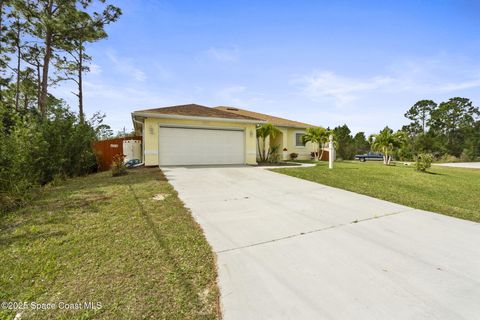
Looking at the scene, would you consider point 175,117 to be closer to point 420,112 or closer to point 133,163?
point 133,163

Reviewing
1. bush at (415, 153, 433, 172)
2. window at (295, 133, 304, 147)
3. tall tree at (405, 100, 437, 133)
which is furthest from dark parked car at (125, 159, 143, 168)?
tall tree at (405, 100, 437, 133)

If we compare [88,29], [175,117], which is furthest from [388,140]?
[88,29]

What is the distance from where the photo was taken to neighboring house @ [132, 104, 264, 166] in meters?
10.3

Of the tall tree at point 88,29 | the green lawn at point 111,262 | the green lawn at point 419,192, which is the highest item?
the tall tree at point 88,29

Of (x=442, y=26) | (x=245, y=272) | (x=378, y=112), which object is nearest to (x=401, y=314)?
(x=245, y=272)

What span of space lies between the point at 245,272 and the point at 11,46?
75.0 ft

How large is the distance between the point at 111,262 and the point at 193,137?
8.98 metres

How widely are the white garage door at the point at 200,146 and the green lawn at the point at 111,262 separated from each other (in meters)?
6.31

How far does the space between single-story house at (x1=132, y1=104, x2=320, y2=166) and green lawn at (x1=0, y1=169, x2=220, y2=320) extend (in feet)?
20.1

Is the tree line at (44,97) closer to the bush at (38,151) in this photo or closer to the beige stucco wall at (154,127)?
the bush at (38,151)

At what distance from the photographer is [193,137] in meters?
11.2

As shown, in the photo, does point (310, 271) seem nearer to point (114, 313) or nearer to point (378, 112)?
point (114, 313)

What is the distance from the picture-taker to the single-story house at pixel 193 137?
1028cm

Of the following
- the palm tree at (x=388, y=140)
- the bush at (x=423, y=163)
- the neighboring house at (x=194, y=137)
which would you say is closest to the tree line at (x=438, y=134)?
the palm tree at (x=388, y=140)
